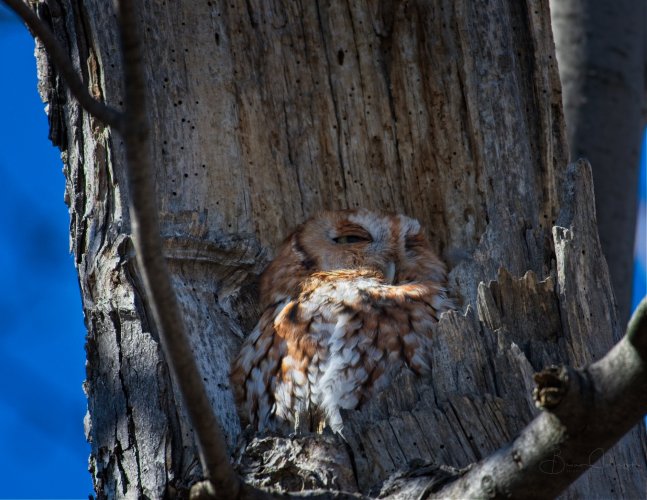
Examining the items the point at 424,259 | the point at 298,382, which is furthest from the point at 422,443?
the point at 424,259

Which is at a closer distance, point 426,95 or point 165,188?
point 165,188

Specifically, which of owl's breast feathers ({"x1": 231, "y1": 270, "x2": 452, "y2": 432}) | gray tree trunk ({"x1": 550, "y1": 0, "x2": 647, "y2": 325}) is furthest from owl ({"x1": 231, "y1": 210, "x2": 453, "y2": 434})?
gray tree trunk ({"x1": 550, "y1": 0, "x2": 647, "y2": 325})

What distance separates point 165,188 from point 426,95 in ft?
3.44

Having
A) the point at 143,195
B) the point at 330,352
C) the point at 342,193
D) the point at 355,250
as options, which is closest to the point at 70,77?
the point at 143,195

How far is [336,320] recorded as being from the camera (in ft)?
10.8

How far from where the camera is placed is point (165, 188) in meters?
3.43

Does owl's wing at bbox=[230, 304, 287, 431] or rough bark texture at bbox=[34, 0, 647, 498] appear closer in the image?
rough bark texture at bbox=[34, 0, 647, 498]

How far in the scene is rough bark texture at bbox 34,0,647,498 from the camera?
2779 mm

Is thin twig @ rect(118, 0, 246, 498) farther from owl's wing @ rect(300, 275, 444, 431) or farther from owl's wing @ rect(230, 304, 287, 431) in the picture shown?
owl's wing @ rect(230, 304, 287, 431)

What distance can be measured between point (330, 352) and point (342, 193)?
35.4 inches

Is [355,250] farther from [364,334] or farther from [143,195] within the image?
[143,195]

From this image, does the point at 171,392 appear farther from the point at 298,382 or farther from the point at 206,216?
the point at 206,216

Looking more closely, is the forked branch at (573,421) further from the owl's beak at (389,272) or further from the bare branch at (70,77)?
the owl's beak at (389,272)

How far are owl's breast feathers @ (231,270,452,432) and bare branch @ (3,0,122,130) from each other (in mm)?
1407
